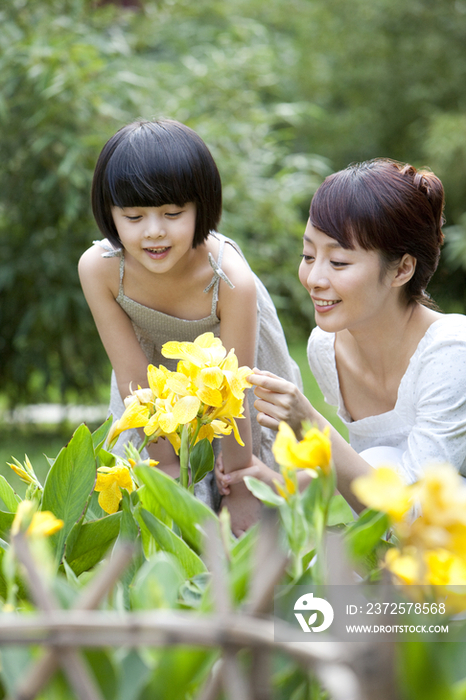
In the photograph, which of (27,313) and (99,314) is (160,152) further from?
(27,313)

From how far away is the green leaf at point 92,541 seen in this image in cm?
Result: 94

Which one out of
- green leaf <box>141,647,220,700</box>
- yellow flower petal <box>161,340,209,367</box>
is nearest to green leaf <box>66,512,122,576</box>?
yellow flower petal <box>161,340,209,367</box>

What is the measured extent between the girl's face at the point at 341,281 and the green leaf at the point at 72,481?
0.72 metres

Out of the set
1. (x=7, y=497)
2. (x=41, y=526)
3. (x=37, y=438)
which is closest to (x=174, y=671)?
(x=41, y=526)

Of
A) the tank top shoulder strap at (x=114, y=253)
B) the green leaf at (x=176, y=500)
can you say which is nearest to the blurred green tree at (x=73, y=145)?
the tank top shoulder strap at (x=114, y=253)

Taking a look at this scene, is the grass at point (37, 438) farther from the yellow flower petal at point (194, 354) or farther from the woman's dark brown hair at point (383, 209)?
the yellow flower petal at point (194, 354)

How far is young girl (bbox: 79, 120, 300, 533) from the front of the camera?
1.62 metres

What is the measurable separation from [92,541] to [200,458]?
0.19 m

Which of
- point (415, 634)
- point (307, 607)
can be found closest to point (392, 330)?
point (307, 607)

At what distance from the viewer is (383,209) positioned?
1.48 meters

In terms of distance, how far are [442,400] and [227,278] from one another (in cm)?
65

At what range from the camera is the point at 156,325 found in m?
1.96

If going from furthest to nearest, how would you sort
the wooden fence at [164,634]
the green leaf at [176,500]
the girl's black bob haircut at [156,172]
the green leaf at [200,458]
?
the girl's black bob haircut at [156,172] < the green leaf at [200,458] < the green leaf at [176,500] < the wooden fence at [164,634]

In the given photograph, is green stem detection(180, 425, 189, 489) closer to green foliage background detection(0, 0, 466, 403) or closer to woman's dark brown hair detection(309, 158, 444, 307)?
woman's dark brown hair detection(309, 158, 444, 307)
